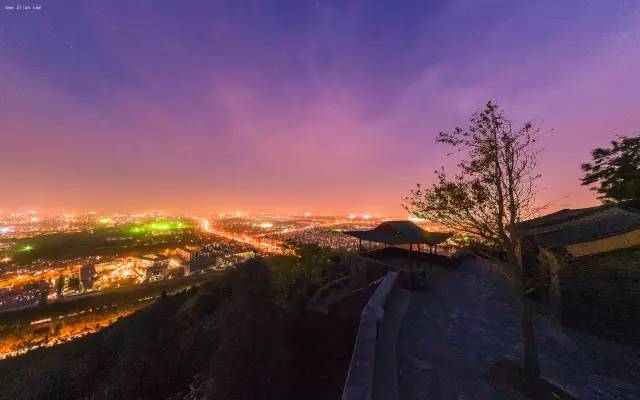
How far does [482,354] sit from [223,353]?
8863mm

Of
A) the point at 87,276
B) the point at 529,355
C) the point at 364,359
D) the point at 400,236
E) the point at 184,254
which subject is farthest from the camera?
the point at 184,254

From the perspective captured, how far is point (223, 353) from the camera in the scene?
9438 mm

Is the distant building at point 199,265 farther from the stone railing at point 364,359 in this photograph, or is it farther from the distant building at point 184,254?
the stone railing at point 364,359

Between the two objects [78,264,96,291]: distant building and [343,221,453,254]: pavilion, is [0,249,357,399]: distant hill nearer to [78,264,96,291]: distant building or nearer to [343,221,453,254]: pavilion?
[343,221,453,254]: pavilion

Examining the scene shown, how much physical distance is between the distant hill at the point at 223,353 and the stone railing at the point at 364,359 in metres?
2.15

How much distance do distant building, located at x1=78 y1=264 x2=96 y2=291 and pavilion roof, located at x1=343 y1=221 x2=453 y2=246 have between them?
5050 centimetres

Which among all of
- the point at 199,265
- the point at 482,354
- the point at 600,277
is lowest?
the point at 199,265

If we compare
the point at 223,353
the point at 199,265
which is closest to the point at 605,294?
the point at 223,353

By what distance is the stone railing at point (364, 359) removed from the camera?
12.0ft

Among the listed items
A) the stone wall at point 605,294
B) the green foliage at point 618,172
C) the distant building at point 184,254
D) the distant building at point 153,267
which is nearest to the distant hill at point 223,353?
the stone wall at point 605,294

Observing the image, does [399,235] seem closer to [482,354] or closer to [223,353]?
[482,354]

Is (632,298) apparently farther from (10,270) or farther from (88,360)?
(10,270)

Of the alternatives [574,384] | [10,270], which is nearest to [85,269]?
[10,270]

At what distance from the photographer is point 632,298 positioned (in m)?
6.54
